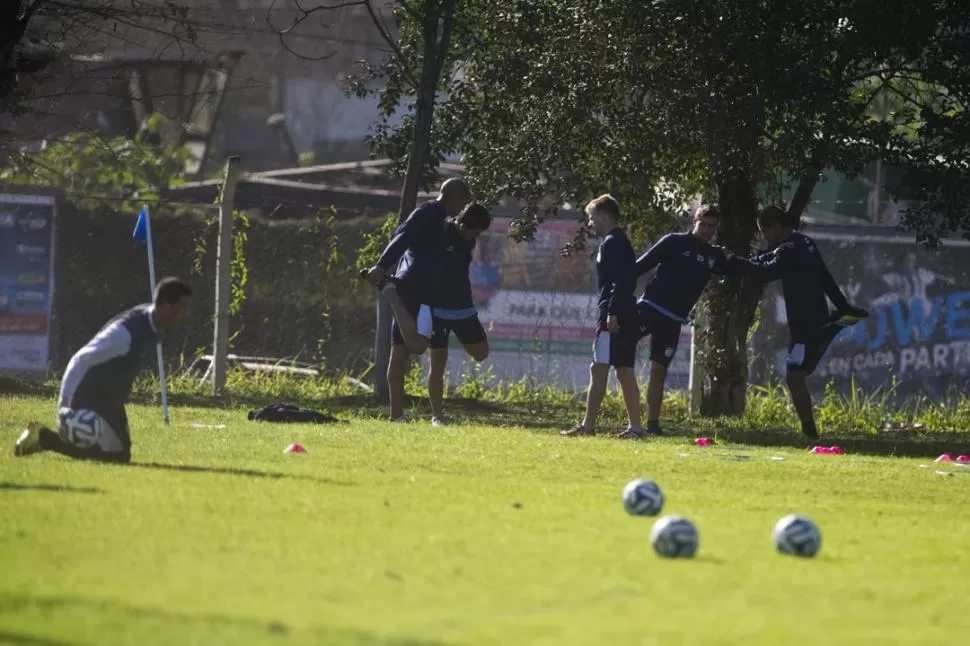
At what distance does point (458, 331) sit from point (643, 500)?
666 cm

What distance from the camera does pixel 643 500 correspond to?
8.16 m

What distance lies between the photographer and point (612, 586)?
6047 mm

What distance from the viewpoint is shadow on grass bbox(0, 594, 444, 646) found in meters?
4.90

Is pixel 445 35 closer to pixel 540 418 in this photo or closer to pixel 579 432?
pixel 540 418

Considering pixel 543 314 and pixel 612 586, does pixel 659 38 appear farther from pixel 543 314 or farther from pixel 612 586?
pixel 612 586

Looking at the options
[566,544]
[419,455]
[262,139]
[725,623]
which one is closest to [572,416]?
[419,455]

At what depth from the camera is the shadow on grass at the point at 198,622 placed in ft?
16.1

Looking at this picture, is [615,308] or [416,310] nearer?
[615,308]

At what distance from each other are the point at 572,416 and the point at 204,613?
13.1m

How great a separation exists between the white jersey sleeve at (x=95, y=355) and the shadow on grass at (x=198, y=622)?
4.46 m

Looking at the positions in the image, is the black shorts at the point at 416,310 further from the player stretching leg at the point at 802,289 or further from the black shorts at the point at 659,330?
the player stretching leg at the point at 802,289

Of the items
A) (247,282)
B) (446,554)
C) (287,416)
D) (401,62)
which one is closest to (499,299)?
(247,282)

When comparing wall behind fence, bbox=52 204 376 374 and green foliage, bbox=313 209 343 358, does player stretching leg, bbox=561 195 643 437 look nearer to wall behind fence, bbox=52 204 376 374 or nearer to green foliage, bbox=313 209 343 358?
wall behind fence, bbox=52 204 376 374

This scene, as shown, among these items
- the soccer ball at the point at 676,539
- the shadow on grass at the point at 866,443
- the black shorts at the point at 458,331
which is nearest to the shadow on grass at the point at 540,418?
the shadow on grass at the point at 866,443
